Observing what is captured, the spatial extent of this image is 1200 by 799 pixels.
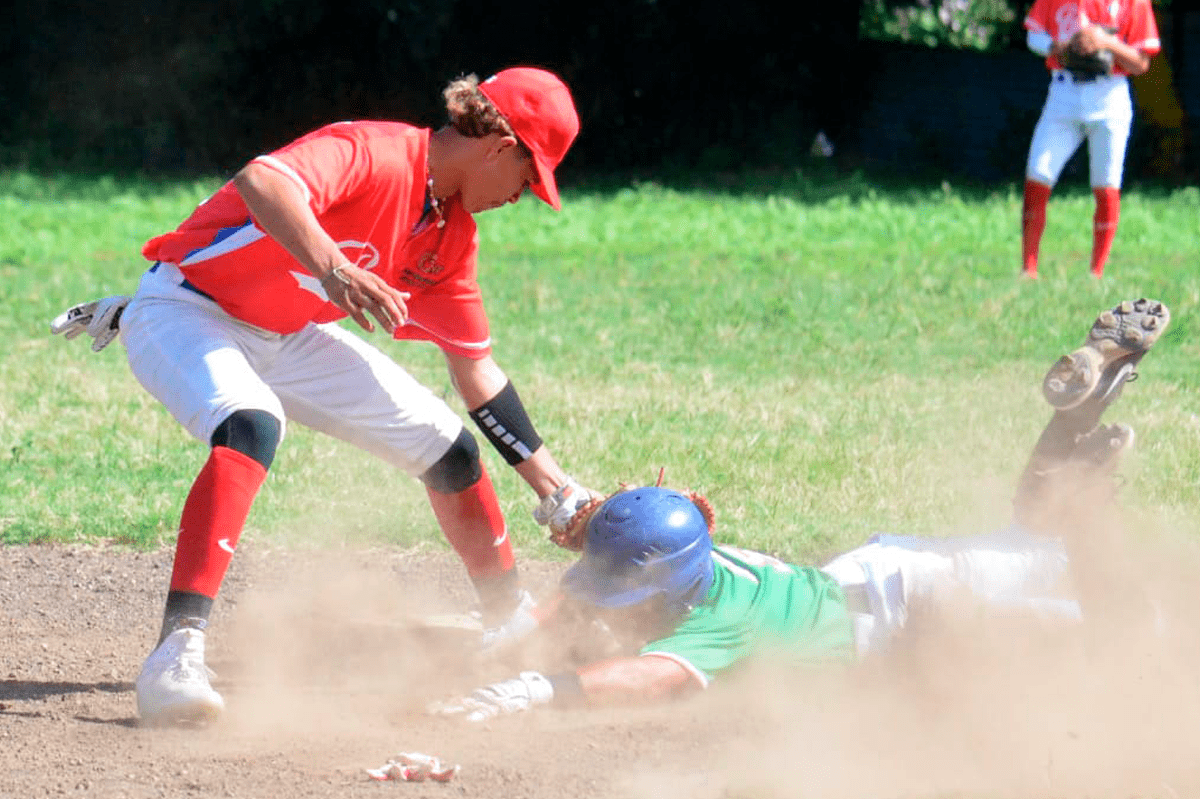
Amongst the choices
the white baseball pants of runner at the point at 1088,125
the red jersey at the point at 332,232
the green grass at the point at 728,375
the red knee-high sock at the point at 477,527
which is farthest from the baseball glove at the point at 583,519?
the white baseball pants of runner at the point at 1088,125

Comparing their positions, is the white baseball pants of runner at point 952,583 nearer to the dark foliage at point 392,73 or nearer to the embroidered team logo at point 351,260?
the embroidered team logo at point 351,260

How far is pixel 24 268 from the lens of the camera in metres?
12.7

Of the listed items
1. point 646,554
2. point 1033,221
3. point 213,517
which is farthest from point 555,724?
point 1033,221

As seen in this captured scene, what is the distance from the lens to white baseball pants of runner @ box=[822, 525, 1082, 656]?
4957 millimetres

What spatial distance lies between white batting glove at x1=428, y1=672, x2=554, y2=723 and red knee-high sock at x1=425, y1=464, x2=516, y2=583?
0.79 m

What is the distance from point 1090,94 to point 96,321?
8.33m

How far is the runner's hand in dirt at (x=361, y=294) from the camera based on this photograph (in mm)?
4059

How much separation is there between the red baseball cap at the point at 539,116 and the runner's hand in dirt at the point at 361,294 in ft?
1.96

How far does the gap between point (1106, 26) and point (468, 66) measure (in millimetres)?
12191

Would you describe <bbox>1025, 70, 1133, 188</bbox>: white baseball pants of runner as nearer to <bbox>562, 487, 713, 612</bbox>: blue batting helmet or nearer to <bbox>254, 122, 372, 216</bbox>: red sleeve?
<bbox>562, 487, 713, 612</bbox>: blue batting helmet

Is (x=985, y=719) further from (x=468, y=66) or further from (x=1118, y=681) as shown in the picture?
(x=468, y=66)

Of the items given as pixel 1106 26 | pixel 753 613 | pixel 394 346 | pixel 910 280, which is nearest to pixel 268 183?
pixel 753 613

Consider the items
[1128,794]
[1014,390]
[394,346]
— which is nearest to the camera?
[1128,794]

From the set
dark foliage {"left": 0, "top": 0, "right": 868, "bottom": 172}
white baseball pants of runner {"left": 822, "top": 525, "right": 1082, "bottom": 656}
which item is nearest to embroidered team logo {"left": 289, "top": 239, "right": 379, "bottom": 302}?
A: white baseball pants of runner {"left": 822, "top": 525, "right": 1082, "bottom": 656}
